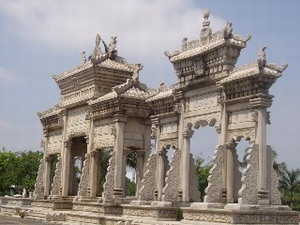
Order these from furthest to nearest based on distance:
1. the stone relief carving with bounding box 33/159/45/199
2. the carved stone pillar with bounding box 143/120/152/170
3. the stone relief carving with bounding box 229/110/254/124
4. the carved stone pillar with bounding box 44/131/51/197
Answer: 1. the stone relief carving with bounding box 33/159/45/199
2. the carved stone pillar with bounding box 44/131/51/197
3. the carved stone pillar with bounding box 143/120/152/170
4. the stone relief carving with bounding box 229/110/254/124

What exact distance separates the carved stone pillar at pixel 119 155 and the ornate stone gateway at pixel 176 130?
0.05 m

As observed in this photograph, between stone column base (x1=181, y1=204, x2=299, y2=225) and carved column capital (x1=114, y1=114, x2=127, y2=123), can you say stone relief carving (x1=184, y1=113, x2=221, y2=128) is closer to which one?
stone column base (x1=181, y1=204, x2=299, y2=225)

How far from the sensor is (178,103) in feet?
71.1

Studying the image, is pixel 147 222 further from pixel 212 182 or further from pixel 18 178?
pixel 18 178

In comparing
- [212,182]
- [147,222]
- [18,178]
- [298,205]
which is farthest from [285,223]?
[18,178]

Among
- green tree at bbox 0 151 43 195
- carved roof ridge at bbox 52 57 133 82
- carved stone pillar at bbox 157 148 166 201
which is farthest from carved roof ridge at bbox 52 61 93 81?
green tree at bbox 0 151 43 195

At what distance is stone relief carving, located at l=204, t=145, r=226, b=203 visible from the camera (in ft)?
60.2

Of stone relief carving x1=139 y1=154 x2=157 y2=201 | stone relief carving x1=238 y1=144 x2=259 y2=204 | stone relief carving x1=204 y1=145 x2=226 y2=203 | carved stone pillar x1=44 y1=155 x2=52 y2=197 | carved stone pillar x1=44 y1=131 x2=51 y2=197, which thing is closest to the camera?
stone relief carving x1=238 y1=144 x2=259 y2=204

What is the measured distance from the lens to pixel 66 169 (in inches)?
1196

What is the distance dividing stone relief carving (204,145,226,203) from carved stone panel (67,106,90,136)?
11176mm

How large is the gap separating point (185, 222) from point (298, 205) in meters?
39.3

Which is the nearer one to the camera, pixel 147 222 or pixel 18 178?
pixel 147 222

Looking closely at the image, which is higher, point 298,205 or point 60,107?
point 60,107

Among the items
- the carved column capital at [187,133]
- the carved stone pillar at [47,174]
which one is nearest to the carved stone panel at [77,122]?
the carved stone pillar at [47,174]
